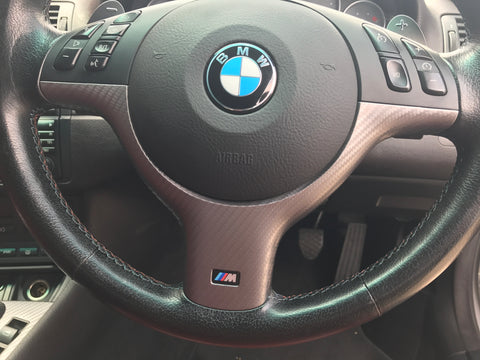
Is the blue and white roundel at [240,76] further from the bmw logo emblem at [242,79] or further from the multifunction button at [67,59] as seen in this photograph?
the multifunction button at [67,59]

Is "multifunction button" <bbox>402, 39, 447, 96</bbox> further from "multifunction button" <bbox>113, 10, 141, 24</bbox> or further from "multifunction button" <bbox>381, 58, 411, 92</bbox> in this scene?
"multifunction button" <bbox>113, 10, 141, 24</bbox>

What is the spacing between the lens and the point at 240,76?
581mm

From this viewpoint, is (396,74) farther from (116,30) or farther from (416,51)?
(116,30)

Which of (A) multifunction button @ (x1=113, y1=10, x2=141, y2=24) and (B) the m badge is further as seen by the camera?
(A) multifunction button @ (x1=113, y1=10, x2=141, y2=24)

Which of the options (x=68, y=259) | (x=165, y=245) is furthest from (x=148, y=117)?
(x=165, y=245)

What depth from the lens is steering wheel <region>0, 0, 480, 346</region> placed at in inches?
22.4

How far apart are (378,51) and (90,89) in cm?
39

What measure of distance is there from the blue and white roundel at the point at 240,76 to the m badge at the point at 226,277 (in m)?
0.22

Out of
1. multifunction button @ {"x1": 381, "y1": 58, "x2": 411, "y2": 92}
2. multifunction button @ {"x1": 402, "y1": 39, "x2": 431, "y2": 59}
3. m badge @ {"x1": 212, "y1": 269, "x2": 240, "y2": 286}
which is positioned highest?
multifunction button @ {"x1": 402, "y1": 39, "x2": 431, "y2": 59}

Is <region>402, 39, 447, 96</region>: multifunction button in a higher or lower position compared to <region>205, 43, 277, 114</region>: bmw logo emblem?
higher

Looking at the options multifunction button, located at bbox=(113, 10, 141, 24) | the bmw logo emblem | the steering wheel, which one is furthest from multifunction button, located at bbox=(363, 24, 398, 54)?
multifunction button, located at bbox=(113, 10, 141, 24)

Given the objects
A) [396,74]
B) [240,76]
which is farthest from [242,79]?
[396,74]

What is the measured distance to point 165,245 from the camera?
1338mm

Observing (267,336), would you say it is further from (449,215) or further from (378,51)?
(378,51)
